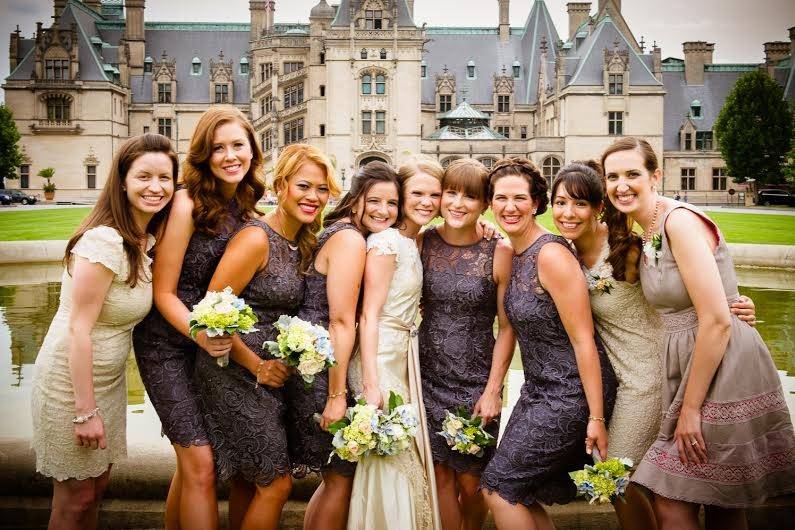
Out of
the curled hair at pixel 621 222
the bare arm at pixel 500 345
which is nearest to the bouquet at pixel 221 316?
the bare arm at pixel 500 345

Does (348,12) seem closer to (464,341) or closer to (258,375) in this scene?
(464,341)

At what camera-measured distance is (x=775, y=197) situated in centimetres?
4472

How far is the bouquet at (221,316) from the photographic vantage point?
337 centimetres

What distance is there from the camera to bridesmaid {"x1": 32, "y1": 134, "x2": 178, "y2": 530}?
11.5 feet

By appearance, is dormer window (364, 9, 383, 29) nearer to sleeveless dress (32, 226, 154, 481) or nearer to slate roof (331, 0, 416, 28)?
slate roof (331, 0, 416, 28)

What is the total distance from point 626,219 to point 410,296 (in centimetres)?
120

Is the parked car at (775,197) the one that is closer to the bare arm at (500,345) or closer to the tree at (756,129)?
the tree at (756,129)

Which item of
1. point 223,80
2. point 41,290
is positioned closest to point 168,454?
point 41,290

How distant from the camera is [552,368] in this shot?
3.83m

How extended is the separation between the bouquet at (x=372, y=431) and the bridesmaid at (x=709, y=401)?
1.12m

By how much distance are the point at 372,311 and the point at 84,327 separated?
1.37 metres

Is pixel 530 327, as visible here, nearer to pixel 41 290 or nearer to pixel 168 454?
pixel 168 454

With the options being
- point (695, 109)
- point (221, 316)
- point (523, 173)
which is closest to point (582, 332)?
point (523, 173)

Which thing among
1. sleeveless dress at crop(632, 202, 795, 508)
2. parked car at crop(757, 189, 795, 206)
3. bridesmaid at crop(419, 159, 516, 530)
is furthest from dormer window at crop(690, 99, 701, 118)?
sleeveless dress at crop(632, 202, 795, 508)
